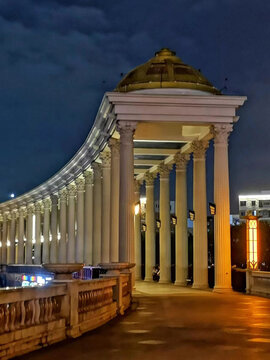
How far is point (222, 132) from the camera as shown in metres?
40.1

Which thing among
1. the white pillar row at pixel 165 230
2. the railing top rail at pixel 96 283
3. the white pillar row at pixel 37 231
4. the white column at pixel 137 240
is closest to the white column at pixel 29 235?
the white pillar row at pixel 37 231

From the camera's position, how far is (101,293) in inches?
861

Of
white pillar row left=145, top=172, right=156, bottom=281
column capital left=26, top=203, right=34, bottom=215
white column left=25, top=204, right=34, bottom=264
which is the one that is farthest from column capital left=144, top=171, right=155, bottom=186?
white column left=25, top=204, right=34, bottom=264

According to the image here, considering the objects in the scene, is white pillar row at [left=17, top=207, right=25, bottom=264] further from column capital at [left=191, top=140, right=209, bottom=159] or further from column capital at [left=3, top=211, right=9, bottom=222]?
column capital at [left=191, top=140, right=209, bottom=159]

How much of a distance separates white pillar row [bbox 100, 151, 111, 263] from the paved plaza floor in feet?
70.2

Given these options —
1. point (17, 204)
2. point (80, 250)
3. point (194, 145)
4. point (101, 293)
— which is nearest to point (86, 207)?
point (80, 250)

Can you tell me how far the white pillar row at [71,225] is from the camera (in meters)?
70.1

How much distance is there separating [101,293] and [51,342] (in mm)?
5783

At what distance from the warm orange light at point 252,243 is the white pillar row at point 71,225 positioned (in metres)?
32.5

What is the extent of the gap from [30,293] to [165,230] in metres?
39.4

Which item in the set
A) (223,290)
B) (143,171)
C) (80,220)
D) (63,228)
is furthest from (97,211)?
(63,228)

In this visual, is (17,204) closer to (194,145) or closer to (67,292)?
(194,145)

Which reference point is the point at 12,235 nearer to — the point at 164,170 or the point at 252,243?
the point at 164,170

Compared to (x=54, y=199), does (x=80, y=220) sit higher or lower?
lower
